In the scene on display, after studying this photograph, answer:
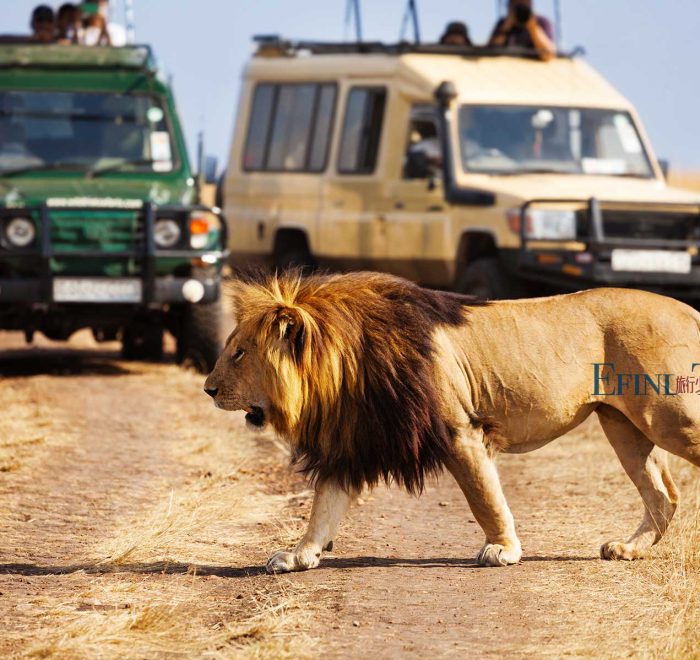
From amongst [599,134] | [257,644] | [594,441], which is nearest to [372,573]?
[257,644]

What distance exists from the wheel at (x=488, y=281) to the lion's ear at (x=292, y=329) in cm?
622

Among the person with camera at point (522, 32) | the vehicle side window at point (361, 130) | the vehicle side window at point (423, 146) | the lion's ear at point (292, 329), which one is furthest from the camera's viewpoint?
the person with camera at point (522, 32)

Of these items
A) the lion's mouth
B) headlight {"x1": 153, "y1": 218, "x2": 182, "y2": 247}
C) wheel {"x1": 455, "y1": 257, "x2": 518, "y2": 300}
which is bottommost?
wheel {"x1": 455, "y1": 257, "x2": 518, "y2": 300}

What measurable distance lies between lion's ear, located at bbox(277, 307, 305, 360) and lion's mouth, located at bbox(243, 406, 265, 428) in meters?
0.25

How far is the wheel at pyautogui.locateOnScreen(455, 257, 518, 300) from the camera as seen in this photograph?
12.0m

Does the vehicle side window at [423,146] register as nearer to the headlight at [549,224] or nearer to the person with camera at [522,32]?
the person with camera at [522,32]

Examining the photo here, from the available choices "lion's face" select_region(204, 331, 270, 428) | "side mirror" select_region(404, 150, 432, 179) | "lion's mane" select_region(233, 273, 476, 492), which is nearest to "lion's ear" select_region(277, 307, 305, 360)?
"lion's mane" select_region(233, 273, 476, 492)

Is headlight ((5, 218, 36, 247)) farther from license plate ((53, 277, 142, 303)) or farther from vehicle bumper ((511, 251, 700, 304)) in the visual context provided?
vehicle bumper ((511, 251, 700, 304))

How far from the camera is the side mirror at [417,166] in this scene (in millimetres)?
12898

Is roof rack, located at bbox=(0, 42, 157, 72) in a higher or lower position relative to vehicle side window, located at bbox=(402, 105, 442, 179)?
higher

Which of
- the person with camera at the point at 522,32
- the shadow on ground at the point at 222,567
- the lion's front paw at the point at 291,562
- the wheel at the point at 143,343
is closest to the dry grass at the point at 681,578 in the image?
the shadow on ground at the point at 222,567

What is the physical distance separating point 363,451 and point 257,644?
1259mm

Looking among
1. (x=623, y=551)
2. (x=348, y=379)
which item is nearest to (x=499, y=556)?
(x=623, y=551)

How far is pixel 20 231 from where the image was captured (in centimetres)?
1148
